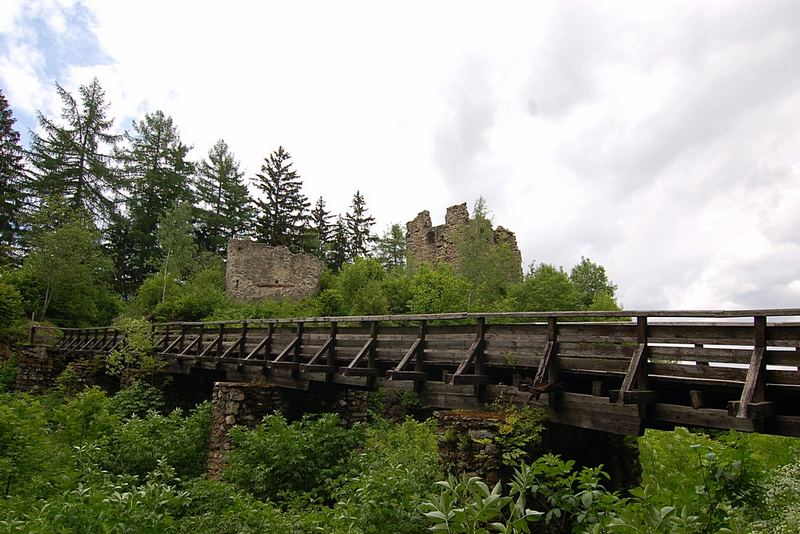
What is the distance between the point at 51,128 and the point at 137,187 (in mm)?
6227

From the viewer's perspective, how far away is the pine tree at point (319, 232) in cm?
4131

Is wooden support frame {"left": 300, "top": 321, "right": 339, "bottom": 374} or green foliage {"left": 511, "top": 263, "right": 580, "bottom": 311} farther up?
green foliage {"left": 511, "top": 263, "right": 580, "bottom": 311}

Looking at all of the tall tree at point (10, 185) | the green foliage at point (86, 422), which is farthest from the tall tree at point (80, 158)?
the green foliage at point (86, 422)

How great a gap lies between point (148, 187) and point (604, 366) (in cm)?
3844

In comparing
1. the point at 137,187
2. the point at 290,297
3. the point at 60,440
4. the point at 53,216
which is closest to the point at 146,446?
the point at 60,440

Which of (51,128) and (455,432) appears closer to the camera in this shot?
(455,432)

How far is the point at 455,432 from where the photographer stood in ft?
21.0

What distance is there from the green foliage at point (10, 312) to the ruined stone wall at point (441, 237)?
19.5 meters

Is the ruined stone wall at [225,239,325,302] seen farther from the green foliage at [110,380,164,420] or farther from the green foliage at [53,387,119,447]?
the green foliage at [53,387,119,447]

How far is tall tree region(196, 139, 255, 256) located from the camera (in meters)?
40.5

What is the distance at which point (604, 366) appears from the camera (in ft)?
19.6

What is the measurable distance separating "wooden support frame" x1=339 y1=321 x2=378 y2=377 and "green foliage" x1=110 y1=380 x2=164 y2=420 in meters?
7.75

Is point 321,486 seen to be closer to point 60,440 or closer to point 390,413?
point 60,440

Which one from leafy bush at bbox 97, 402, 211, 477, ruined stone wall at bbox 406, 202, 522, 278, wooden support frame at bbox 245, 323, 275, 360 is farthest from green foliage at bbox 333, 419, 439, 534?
ruined stone wall at bbox 406, 202, 522, 278
